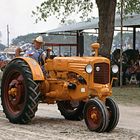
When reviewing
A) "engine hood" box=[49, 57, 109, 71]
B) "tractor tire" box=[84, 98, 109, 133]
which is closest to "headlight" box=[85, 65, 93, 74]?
"engine hood" box=[49, 57, 109, 71]

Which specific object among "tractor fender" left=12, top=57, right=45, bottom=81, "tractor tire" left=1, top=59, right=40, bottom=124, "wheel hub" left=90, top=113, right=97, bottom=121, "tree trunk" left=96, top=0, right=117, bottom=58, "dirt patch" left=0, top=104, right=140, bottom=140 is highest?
"tree trunk" left=96, top=0, right=117, bottom=58

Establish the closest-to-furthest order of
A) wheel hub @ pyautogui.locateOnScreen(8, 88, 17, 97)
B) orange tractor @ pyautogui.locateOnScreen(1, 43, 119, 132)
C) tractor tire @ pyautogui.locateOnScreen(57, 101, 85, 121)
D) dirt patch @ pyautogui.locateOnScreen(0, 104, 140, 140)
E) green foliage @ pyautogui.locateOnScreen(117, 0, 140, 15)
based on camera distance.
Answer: dirt patch @ pyautogui.locateOnScreen(0, 104, 140, 140), orange tractor @ pyautogui.locateOnScreen(1, 43, 119, 132), wheel hub @ pyautogui.locateOnScreen(8, 88, 17, 97), tractor tire @ pyautogui.locateOnScreen(57, 101, 85, 121), green foliage @ pyautogui.locateOnScreen(117, 0, 140, 15)

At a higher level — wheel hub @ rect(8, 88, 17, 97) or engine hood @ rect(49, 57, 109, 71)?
engine hood @ rect(49, 57, 109, 71)

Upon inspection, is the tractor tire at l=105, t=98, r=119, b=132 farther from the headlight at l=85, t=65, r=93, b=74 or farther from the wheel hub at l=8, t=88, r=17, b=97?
the wheel hub at l=8, t=88, r=17, b=97

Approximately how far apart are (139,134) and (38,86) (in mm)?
2236

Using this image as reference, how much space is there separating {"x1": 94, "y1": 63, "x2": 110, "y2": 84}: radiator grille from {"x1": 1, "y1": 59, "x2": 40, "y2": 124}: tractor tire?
1.19 meters

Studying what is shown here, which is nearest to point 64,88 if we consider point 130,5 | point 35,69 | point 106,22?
point 35,69

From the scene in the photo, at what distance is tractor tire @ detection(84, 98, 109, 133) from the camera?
28.8 ft

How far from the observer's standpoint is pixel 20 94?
32.7 feet

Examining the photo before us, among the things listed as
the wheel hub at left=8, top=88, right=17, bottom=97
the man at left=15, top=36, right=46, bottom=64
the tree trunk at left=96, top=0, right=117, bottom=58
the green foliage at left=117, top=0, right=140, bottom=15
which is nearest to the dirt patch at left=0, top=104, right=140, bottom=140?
the wheel hub at left=8, top=88, right=17, bottom=97

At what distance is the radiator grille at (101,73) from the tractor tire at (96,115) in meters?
0.60

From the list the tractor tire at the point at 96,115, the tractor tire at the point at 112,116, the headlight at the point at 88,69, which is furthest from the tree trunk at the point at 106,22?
the tractor tire at the point at 96,115

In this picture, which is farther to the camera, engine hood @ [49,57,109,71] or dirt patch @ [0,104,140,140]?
engine hood @ [49,57,109,71]

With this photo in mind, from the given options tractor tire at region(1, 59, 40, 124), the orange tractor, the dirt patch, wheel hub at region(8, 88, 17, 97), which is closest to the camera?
the dirt patch
